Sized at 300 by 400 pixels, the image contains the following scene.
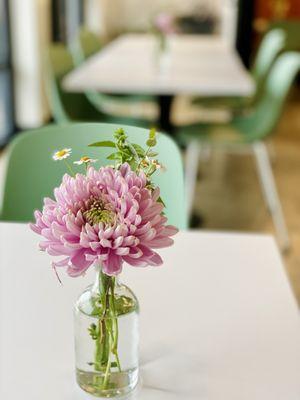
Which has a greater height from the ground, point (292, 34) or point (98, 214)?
point (98, 214)

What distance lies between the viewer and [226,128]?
2926mm

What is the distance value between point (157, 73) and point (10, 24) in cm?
190

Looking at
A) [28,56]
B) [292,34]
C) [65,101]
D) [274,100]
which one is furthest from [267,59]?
[292,34]

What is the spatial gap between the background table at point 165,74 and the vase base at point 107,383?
193 centimetres

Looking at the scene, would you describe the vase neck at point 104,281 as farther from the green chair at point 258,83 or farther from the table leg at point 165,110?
the green chair at point 258,83

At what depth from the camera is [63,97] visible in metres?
2.79

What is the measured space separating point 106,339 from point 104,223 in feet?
0.51

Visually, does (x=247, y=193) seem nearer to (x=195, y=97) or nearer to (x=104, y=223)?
(x=195, y=97)

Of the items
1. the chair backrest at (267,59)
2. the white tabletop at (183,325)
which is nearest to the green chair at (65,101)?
the chair backrest at (267,59)

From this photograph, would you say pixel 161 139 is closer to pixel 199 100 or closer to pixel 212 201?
pixel 212 201

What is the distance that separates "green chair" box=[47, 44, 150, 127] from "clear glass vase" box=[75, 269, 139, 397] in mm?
2049

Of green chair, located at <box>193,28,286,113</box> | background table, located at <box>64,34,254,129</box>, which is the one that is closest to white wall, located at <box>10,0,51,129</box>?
background table, located at <box>64,34,254,129</box>

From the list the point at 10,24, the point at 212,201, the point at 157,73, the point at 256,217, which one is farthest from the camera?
the point at 10,24

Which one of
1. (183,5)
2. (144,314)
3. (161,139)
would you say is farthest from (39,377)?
(183,5)
